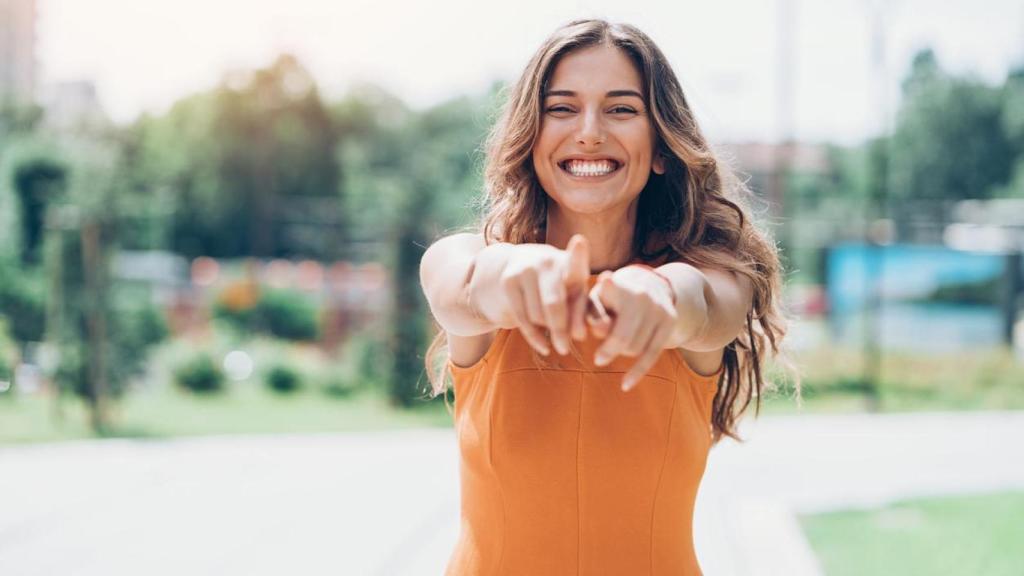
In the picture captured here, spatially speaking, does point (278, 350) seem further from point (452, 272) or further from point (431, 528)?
point (452, 272)

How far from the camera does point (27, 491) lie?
20.8 ft

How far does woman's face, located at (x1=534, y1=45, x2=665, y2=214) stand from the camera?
4.97 feet

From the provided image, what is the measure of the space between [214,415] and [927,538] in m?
6.56

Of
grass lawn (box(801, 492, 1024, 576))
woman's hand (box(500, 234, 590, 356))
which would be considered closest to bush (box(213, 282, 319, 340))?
grass lawn (box(801, 492, 1024, 576))

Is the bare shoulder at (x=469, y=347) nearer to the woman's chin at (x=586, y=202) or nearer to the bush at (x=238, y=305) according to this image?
the woman's chin at (x=586, y=202)

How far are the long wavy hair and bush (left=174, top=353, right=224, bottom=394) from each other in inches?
372

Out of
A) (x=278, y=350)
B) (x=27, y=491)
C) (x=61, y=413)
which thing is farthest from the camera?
(x=278, y=350)

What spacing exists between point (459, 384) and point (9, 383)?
894 centimetres

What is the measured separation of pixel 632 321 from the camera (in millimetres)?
1062

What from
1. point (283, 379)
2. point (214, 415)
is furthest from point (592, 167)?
point (283, 379)

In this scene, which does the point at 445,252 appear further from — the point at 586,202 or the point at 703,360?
the point at 703,360

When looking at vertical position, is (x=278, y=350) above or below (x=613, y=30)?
below

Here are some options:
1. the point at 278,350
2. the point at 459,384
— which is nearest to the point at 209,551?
the point at 459,384

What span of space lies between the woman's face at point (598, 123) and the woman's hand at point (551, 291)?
0.38m
